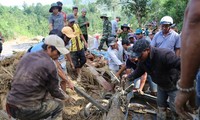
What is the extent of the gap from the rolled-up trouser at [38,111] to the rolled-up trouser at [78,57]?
111 inches

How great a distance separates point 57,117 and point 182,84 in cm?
293

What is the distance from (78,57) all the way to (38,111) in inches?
129

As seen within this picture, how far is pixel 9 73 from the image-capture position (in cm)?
636

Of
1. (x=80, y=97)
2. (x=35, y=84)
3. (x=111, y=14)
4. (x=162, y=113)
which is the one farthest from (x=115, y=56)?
(x=111, y=14)

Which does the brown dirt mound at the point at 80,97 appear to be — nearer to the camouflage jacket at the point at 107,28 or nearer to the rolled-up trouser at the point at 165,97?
the rolled-up trouser at the point at 165,97

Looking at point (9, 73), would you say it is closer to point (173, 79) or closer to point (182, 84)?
point (173, 79)

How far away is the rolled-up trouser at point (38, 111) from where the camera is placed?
3631 millimetres

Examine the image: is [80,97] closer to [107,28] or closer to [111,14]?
[107,28]

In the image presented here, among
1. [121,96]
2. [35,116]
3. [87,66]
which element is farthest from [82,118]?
[87,66]

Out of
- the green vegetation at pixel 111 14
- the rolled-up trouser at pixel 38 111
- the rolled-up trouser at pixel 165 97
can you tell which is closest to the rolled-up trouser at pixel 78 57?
the rolled-up trouser at pixel 38 111

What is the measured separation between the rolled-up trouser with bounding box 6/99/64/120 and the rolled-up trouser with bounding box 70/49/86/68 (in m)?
2.82

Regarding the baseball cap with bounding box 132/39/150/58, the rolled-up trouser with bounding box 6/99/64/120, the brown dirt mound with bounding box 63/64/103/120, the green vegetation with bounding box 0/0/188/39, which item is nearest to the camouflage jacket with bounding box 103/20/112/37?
the green vegetation with bounding box 0/0/188/39

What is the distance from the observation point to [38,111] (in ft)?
12.2

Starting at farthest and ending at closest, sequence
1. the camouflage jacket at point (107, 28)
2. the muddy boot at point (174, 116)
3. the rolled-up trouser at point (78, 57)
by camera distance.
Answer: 1. the camouflage jacket at point (107, 28)
2. the rolled-up trouser at point (78, 57)
3. the muddy boot at point (174, 116)
